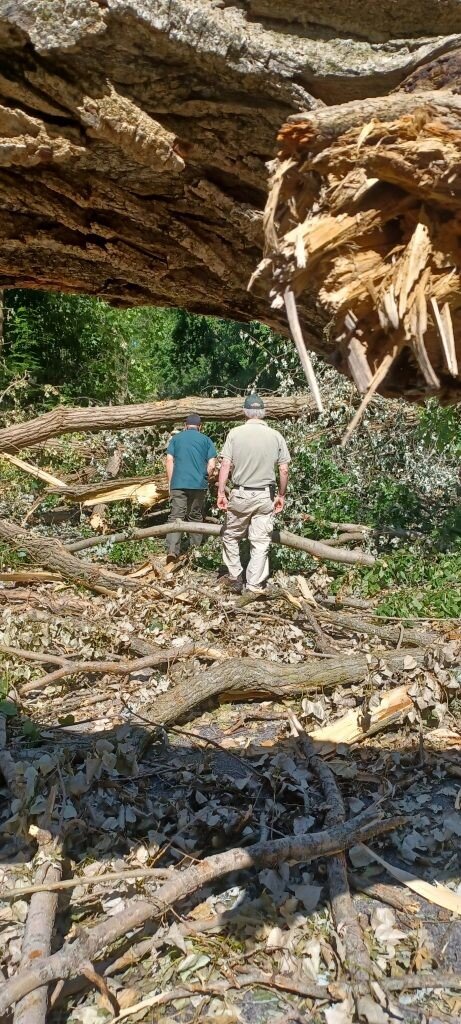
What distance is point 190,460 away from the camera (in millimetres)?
8805

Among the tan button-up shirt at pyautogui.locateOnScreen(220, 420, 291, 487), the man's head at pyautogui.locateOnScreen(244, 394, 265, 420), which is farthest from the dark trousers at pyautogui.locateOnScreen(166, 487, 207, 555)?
the man's head at pyautogui.locateOnScreen(244, 394, 265, 420)

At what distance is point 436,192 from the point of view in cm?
133

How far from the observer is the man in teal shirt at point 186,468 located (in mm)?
8781

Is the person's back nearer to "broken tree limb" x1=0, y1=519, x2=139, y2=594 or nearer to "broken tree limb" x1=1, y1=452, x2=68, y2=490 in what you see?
"broken tree limb" x1=0, y1=519, x2=139, y2=594

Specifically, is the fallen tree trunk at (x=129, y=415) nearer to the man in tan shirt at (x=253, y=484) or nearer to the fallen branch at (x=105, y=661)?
the man in tan shirt at (x=253, y=484)

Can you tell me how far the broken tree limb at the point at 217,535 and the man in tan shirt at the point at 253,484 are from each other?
0.33 m

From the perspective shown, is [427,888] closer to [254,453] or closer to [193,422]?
[254,453]

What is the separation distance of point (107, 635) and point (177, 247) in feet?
15.5

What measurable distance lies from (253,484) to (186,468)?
109 centimetres

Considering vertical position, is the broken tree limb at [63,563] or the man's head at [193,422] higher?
the man's head at [193,422]

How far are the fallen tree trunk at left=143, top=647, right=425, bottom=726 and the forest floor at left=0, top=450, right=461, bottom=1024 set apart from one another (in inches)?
1.4

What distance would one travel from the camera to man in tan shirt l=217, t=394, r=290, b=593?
792 centimetres

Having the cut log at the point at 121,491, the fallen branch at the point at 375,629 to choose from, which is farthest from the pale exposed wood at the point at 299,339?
the cut log at the point at 121,491

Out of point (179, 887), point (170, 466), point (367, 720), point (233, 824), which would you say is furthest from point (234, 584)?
point (179, 887)
